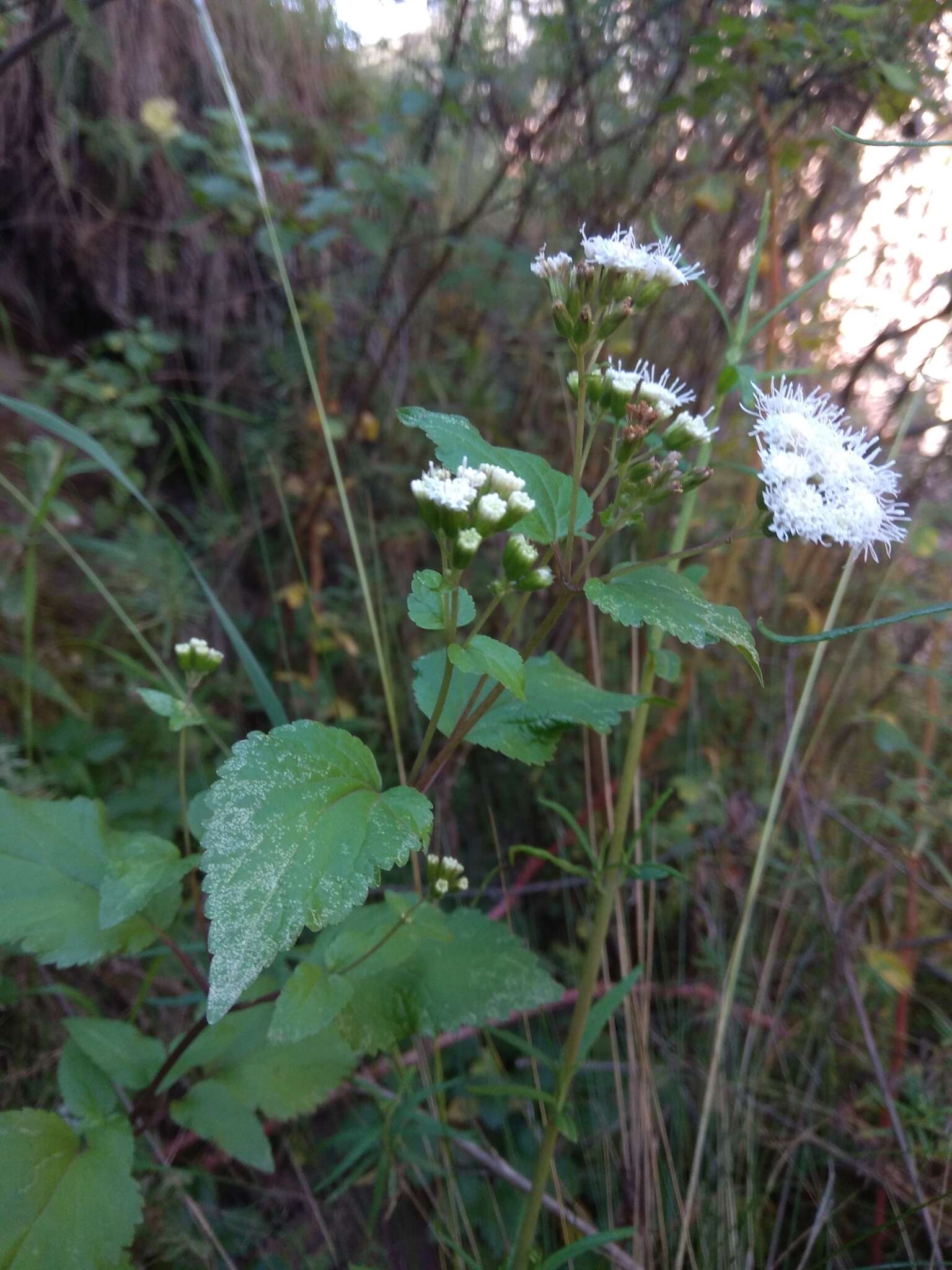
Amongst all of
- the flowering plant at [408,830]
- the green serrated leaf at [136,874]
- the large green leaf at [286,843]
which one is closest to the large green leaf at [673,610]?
the flowering plant at [408,830]

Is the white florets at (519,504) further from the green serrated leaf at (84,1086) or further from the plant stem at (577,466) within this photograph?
the green serrated leaf at (84,1086)

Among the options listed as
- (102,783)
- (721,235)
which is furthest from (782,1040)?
(721,235)

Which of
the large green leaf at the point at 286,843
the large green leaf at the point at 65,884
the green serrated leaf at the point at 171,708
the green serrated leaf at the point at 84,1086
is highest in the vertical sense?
the large green leaf at the point at 286,843

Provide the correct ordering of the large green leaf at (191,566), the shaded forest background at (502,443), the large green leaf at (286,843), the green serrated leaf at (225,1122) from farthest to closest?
the shaded forest background at (502,443), the large green leaf at (191,566), the green serrated leaf at (225,1122), the large green leaf at (286,843)

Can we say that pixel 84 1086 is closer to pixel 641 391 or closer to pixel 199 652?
pixel 199 652

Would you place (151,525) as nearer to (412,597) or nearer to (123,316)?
(123,316)

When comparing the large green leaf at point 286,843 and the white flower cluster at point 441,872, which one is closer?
the large green leaf at point 286,843
